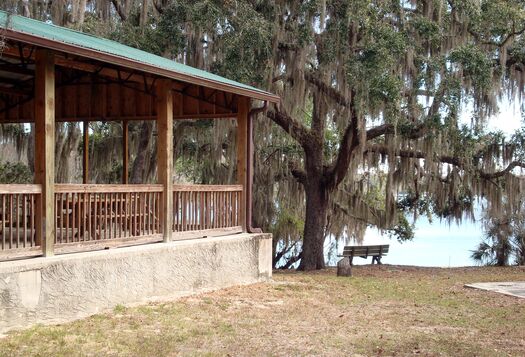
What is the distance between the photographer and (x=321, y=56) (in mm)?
17344

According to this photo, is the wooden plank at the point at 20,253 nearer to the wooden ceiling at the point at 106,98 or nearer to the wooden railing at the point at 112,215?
the wooden railing at the point at 112,215

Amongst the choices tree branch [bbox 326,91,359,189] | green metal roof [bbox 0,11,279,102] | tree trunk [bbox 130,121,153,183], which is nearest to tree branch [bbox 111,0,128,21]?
tree trunk [bbox 130,121,153,183]

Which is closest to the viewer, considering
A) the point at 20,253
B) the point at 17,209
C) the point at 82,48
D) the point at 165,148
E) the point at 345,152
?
the point at 20,253

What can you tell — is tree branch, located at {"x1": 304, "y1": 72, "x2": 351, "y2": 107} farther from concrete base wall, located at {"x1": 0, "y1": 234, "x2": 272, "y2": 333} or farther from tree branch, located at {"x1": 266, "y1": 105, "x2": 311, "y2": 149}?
concrete base wall, located at {"x1": 0, "y1": 234, "x2": 272, "y2": 333}

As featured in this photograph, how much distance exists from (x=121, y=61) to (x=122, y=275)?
9.33 ft

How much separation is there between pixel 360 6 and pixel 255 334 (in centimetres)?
972

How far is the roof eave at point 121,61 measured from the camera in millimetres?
8141

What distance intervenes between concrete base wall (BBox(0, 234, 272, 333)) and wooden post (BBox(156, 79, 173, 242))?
0.42 m

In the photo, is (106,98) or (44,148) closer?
(44,148)

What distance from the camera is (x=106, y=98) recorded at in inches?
583

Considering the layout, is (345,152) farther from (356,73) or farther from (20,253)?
(20,253)

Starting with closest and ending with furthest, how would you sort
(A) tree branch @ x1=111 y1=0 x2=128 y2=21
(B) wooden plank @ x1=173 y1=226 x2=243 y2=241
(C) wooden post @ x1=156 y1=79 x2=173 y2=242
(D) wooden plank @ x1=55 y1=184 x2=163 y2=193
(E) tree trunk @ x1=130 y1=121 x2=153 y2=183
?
(D) wooden plank @ x1=55 y1=184 x2=163 y2=193 → (C) wooden post @ x1=156 y1=79 x2=173 y2=242 → (B) wooden plank @ x1=173 y1=226 x2=243 y2=241 → (A) tree branch @ x1=111 y1=0 x2=128 y2=21 → (E) tree trunk @ x1=130 y1=121 x2=153 y2=183

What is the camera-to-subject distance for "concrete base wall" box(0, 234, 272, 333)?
27.7ft

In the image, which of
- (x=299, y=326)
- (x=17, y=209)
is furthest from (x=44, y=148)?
(x=299, y=326)
